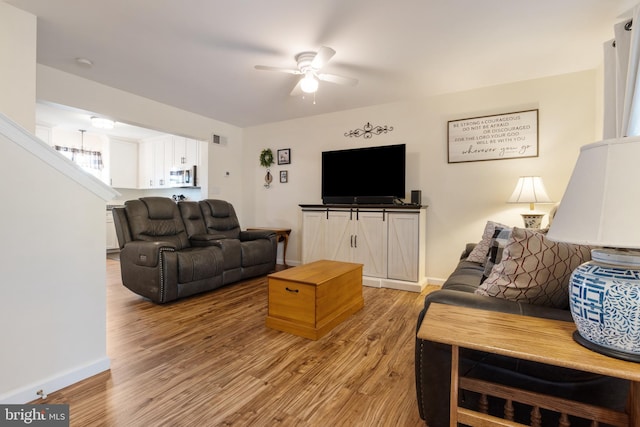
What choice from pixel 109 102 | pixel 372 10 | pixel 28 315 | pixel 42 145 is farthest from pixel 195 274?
pixel 372 10

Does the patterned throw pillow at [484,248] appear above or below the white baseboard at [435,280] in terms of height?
above

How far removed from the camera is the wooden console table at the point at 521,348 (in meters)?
0.82

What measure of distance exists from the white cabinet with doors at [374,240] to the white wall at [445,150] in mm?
412

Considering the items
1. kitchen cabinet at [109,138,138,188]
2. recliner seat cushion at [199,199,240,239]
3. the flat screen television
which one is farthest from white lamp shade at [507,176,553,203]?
kitchen cabinet at [109,138,138,188]

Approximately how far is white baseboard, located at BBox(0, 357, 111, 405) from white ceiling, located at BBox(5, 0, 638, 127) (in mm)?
2447

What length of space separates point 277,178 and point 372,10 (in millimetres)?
3401

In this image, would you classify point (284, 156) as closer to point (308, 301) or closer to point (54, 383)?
point (308, 301)

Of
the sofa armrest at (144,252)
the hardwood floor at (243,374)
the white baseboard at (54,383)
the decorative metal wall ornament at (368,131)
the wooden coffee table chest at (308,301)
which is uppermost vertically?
the decorative metal wall ornament at (368,131)

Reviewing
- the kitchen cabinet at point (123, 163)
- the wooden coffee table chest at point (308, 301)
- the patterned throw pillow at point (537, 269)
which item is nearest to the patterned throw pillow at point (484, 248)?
the wooden coffee table chest at point (308, 301)

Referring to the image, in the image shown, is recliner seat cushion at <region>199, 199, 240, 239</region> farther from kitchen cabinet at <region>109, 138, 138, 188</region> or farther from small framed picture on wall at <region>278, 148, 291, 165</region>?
kitchen cabinet at <region>109, 138, 138, 188</region>

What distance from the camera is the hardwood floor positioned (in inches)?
56.7

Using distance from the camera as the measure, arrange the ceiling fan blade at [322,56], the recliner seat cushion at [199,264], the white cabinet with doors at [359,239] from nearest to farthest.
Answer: the ceiling fan blade at [322,56] < the recliner seat cushion at [199,264] < the white cabinet with doors at [359,239]

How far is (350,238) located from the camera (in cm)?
404

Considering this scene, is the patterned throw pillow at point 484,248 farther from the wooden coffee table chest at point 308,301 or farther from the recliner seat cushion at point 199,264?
the recliner seat cushion at point 199,264
